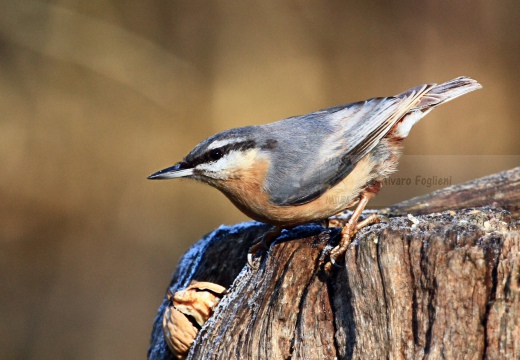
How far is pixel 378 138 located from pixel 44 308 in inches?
152

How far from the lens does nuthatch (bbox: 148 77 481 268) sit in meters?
3.02

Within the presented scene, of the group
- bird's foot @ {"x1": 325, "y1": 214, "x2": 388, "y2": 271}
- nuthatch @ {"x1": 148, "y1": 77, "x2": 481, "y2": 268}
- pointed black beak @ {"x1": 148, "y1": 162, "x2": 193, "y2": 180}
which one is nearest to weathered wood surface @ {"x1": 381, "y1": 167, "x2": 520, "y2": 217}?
nuthatch @ {"x1": 148, "y1": 77, "x2": 481, "y2": 268}

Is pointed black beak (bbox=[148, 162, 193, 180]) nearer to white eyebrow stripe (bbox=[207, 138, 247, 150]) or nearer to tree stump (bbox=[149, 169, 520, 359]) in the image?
white eyebrow stripe (bbox=[207, 138, 247, 150])

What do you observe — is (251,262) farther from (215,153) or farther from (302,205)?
(215,153)

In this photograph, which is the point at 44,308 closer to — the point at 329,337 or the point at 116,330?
the point at 116,330

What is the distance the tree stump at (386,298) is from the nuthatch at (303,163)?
0.26m

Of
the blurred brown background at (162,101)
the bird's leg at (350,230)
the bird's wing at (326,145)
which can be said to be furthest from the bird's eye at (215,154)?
the blurred brown background at (162,101)

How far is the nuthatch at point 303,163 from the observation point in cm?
302

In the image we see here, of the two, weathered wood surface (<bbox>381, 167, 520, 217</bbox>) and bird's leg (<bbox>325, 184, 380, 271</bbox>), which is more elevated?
weathered wood surface (<bbox>381, 167, 520, 217</bbox>)

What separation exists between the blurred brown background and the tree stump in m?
3.47

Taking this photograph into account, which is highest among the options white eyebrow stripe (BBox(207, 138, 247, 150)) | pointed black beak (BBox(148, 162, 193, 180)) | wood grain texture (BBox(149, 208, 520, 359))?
white eyebrow stripe (BBox(207, 138, 247, 150))

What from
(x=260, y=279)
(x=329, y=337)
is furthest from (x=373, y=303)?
(x=260, y=279)

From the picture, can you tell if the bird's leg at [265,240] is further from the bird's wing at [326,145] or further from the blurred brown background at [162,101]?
the blurred brown background at [162,101]

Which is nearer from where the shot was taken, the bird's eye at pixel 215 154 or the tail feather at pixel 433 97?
the bird's eye at pixel 215 154
